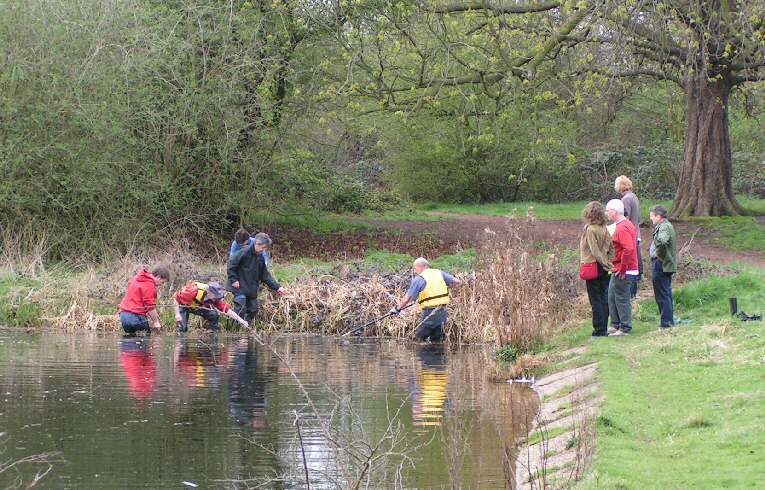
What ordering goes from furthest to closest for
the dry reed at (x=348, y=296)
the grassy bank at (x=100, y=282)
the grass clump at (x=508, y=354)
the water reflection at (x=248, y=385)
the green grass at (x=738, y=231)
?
the green grass at (x=738, y=231) → the grassy bank at (x=100, y=282) → the dry reed at (x=348, y=296) → the grass clump at (x=508, y=354) → the water reflection at (x=248, y=385)

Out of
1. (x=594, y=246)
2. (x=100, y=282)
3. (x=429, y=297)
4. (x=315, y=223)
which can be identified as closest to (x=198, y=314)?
(x=100, y=282)

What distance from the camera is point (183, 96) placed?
26.1 meters

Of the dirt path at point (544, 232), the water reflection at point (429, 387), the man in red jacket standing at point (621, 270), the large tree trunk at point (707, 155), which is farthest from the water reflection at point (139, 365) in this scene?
the large tree trunk at point (707, 155)

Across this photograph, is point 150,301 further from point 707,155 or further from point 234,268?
point 707,155

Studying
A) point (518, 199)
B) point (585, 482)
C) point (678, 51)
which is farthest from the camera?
point (518, 199)

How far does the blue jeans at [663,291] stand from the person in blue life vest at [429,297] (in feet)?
12.3

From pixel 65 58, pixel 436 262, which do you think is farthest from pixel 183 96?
pixel 436 262

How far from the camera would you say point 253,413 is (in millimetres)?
11914

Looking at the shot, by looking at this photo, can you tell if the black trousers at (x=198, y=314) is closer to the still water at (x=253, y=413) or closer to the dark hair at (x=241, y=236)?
the still water at (x=253, y=413)

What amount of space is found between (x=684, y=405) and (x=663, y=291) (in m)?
5.46

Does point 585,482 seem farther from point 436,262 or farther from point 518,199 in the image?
point 518,199

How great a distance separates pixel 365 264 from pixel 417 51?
20.2ft

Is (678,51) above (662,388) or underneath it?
above

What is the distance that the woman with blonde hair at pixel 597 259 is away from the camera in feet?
50.9
